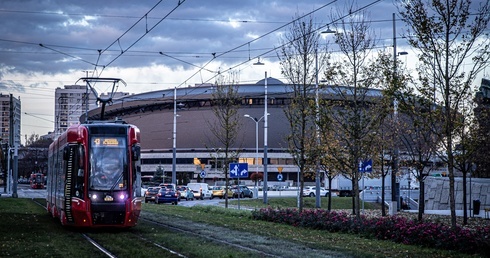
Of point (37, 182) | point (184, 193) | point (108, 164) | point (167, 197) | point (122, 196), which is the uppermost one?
point (108, 164)

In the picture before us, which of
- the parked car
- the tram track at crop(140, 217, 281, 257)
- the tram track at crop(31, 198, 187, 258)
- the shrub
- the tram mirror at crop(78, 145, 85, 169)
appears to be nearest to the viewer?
the tram track at crop(31, 198, 187, 258)

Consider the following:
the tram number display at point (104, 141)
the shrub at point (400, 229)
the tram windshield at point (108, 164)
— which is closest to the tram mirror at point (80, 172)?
the tram windshield at point (108, 164)

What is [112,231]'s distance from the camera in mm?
23703

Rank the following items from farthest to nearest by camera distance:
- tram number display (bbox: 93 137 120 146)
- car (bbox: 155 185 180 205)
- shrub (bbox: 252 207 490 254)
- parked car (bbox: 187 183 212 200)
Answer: parked car (bbox: 187 183 212 200)
car (bbox: 155 185 180 205)
tram number display (bbox: 93 137 120 146)
shrub (bbox: 252 207 490 254)

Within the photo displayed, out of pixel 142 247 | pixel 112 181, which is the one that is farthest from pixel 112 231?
pixel 142 247

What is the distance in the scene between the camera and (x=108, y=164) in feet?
73.8

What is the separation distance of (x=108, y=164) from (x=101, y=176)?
44 centimetres

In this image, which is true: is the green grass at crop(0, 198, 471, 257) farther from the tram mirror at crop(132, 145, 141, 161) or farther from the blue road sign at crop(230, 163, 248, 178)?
the blue road sign at crop(230, 163, 248, 178)

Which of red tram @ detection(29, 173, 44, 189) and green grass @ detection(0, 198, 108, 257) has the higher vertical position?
green grass @ detection(0, 198, 108, 257)

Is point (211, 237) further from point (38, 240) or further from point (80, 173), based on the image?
point (38, 240)

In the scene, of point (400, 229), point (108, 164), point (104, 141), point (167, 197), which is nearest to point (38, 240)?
point (108, 164)

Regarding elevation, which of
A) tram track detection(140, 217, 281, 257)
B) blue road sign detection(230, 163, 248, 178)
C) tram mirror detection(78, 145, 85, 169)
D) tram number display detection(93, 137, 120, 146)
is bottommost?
tram track detection(140, 217, 281, 257)

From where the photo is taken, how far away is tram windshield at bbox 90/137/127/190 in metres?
22.3

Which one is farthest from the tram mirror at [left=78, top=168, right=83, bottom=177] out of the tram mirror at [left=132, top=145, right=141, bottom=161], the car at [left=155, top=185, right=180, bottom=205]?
the car at [left=155, top=185, right=180, bottom=205]
